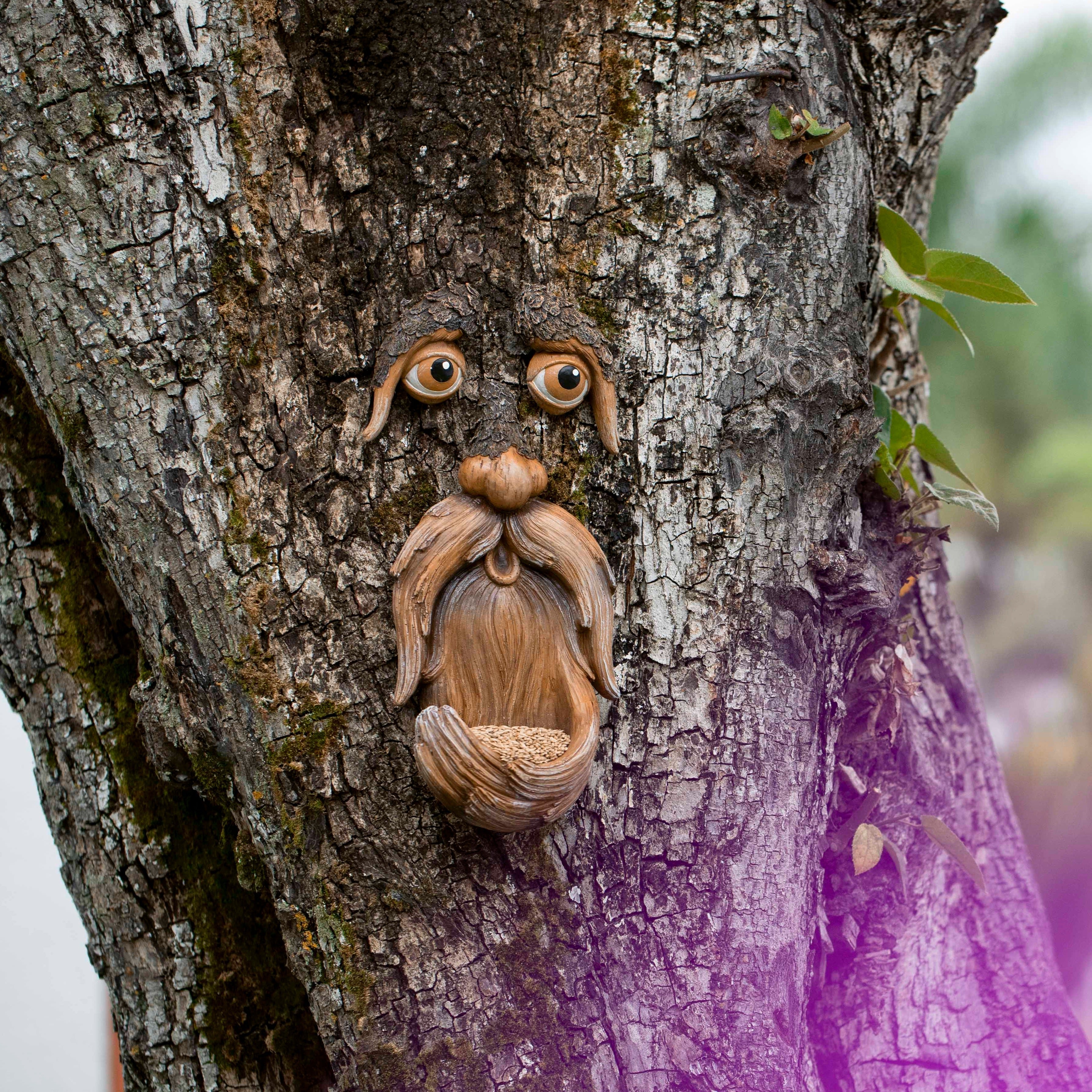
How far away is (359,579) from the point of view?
2.41 ft

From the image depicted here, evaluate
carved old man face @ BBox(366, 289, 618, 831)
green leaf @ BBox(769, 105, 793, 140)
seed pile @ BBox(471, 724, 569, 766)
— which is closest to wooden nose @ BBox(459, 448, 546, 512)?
carved old man face @ BBox(366, 289, 618, 831)

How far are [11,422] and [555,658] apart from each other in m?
0.61

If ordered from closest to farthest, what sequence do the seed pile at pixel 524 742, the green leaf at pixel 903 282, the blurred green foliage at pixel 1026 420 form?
the seed pile at pixel 524 742 < the green leaf at pixel 903 282 < the blurred green foliage at pixel 1026 420

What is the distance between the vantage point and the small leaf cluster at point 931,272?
0.89 metres

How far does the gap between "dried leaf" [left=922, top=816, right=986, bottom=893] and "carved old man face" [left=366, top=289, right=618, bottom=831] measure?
0.51 meters

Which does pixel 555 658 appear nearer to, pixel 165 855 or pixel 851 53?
pixel 165 855

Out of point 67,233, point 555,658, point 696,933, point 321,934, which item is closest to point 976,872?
point 696,933

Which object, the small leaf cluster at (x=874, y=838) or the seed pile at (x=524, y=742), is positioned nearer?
the seed pile at (x=524, y=742)

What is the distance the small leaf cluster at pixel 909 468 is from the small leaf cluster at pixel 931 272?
116 millimetres

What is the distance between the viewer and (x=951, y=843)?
1014 mm

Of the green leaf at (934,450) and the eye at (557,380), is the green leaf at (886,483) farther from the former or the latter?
the eye at (557,380)

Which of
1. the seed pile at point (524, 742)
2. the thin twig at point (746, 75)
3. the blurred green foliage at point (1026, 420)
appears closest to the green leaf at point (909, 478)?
the thin twig at point (746, 75)

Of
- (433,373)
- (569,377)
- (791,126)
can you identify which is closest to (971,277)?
(791,126)

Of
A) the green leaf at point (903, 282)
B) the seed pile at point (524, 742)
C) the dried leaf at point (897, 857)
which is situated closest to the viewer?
the seed pile at point (524, 742)
